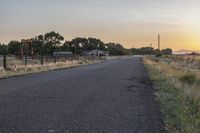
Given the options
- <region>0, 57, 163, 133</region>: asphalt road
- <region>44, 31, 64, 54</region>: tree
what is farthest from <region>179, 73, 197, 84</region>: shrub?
<region>44, 31, 64, 54</region>: tree

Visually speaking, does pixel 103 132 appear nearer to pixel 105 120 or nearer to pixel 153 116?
pixel 105 120

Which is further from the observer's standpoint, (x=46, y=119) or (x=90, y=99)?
(x=90, y=99)

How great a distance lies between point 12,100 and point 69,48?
157 m

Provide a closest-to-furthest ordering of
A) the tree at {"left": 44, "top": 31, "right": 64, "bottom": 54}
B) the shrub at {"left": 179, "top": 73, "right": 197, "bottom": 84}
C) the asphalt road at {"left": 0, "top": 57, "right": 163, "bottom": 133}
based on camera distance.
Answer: the asphalt road at {"left": 0, "top": 57, "right": 163, "bottom": 133} < the shrub at {"left": 179, "top": 73, "right": 197, "bottom": 84} < the tree at {"left": 44, "top": 31, "right": 64, "bottom": 54}

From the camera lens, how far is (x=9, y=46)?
5241 inches

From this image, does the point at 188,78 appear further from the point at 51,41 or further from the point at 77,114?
the point at 51,41

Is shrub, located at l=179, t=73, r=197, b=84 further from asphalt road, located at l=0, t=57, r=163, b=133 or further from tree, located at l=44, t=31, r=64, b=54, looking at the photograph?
tree, located at l=44, t=31, r=64, b=54

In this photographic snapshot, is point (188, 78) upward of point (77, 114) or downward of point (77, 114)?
downward

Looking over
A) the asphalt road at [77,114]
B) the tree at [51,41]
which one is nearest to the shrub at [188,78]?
the asphalt road at [77,114]

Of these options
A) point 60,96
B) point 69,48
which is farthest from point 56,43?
point 60,96

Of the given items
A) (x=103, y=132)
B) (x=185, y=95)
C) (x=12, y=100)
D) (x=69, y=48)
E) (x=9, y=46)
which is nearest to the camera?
(x=103, y=132)

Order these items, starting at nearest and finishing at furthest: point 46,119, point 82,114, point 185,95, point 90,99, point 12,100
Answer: point 46,119
point 82,114
point 12,100
point 90,99
point 185,95

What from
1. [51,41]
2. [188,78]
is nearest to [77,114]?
[188,78]

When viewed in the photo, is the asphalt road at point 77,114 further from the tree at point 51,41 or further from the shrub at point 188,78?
the tree at point 51,41
